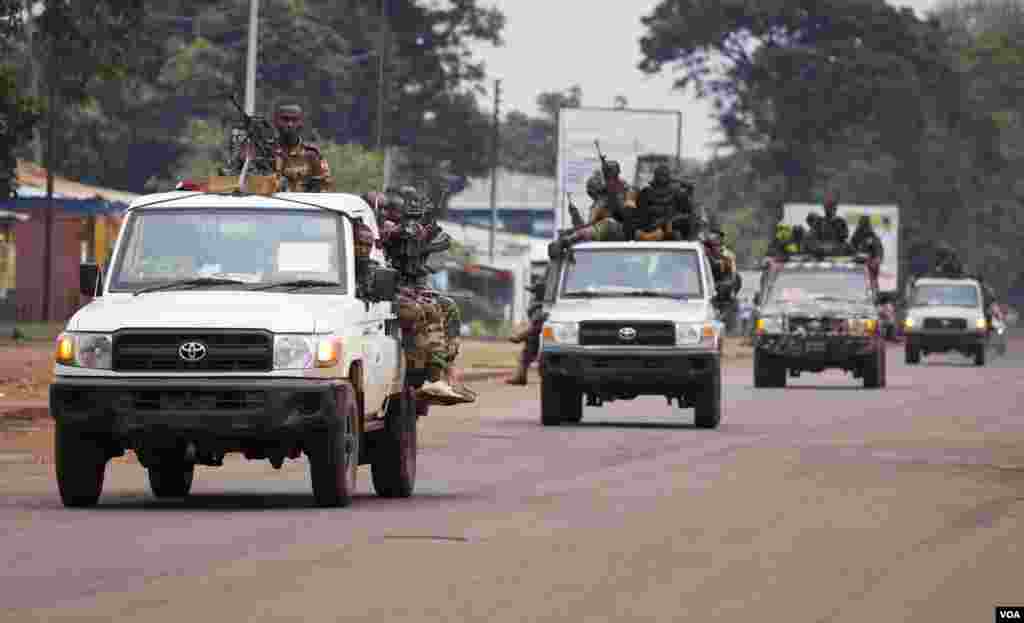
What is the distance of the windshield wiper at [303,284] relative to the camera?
50.8 ft

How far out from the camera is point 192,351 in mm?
14797

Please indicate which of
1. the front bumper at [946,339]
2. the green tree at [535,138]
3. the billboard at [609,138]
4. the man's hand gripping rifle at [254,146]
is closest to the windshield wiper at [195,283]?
the man's hand gripping rifle at [254,146]

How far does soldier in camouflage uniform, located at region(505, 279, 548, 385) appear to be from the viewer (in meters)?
29.6

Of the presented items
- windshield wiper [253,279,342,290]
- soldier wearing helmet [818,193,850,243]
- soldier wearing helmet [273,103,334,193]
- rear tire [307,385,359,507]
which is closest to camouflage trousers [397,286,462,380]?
soldier wearing helmet [273,103,334,193]

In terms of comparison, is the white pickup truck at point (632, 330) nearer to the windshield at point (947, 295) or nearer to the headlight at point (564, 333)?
the headlight at point (564, 333)

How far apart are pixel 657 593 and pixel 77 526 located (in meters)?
4.31

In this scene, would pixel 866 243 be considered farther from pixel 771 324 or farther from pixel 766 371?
pixel 771 324

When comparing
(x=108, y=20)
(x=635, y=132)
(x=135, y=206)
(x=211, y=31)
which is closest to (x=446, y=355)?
(x=135, y=206)

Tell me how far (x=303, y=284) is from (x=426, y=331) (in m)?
2.59

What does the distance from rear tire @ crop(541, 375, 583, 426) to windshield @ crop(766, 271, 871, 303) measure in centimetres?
1271

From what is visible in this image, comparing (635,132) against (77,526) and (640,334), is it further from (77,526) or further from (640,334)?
(77,526)

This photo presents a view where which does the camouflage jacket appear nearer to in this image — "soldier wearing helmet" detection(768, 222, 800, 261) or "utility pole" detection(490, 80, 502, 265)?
"soldier wearing helmet" detection(768, 222, 800, 261)

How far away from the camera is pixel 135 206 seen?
52.9 feet

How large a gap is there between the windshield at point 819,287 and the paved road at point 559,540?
15694 mm
